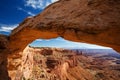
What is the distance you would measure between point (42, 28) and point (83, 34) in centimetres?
287

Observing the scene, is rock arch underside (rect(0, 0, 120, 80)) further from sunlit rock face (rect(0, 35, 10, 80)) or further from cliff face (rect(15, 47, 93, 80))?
cliff face (rect(15, 47, 93, 80))

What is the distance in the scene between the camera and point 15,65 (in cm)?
1582

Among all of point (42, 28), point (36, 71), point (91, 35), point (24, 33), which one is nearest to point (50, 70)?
point (36, 71)

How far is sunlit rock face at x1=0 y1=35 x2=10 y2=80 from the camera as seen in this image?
12.5 metres

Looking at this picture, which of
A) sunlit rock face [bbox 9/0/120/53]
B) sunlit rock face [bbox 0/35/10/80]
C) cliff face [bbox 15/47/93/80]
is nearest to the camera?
sunlit rock face [bbox 9/0/120/53]

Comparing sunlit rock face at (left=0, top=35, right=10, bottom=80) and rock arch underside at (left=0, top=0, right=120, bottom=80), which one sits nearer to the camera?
rock arch underside at (left=0, top=0, right=120, bottom=80)

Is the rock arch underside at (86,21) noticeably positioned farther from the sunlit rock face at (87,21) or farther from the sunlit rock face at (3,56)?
the sunlit rock face at (3,56)

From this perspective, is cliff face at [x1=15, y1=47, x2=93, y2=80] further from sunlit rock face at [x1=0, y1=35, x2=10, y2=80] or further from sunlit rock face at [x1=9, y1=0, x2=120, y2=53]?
sunlit rock face at [x1=9, y1=0, x2=120, y2=53]

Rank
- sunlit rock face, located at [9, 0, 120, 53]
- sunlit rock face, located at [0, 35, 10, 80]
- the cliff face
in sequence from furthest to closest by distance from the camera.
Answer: the cliff face → sunlit rock face, located at [0, 35, 10, 80] → sunlit rock face, located at [9, 0, 120, 53]

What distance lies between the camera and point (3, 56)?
13.2m

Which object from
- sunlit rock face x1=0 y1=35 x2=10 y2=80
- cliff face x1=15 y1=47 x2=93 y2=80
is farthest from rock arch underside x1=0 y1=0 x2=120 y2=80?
cliff face x1=15 y1=47 x2=93 y2=80

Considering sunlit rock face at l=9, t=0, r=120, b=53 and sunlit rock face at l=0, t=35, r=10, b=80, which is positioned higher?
sunlit rock face at l=9, t=0, r=120, b=53

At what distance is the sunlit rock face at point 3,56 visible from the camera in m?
12.5

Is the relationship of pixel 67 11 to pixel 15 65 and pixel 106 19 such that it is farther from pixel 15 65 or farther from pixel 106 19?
pixel 15 65
